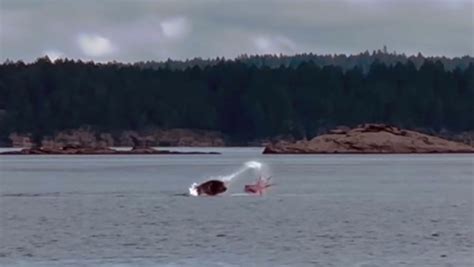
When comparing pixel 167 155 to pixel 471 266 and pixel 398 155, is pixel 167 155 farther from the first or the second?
pixel 471 266

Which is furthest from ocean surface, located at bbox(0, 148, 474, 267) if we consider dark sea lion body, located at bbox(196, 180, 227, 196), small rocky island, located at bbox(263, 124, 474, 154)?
small rocky island, located at bbox(263, 124, 474, 154)

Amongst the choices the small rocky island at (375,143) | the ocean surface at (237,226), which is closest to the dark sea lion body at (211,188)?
the ocean surface at (237,226)

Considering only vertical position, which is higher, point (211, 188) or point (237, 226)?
point (211, 188)

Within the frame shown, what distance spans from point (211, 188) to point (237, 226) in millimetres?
22819

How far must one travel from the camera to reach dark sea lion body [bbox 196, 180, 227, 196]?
7031 centimetres

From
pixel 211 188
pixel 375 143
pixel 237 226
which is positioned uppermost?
pixel 375 143

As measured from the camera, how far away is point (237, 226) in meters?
47.9

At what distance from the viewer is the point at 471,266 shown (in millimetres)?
35219

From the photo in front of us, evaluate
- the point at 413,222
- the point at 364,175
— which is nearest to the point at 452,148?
the point at 364,175

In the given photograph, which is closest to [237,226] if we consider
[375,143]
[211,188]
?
[211,188]

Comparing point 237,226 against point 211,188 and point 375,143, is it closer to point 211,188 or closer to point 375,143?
point 211,188

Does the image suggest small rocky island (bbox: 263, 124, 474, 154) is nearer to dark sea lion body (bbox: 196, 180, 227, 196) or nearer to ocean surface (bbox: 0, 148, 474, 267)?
ocean surface (bbox: 0, 148, 474, 267)

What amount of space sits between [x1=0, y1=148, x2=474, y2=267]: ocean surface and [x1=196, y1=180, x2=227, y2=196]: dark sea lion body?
94 centimetres

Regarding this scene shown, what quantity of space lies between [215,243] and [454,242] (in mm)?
6770
